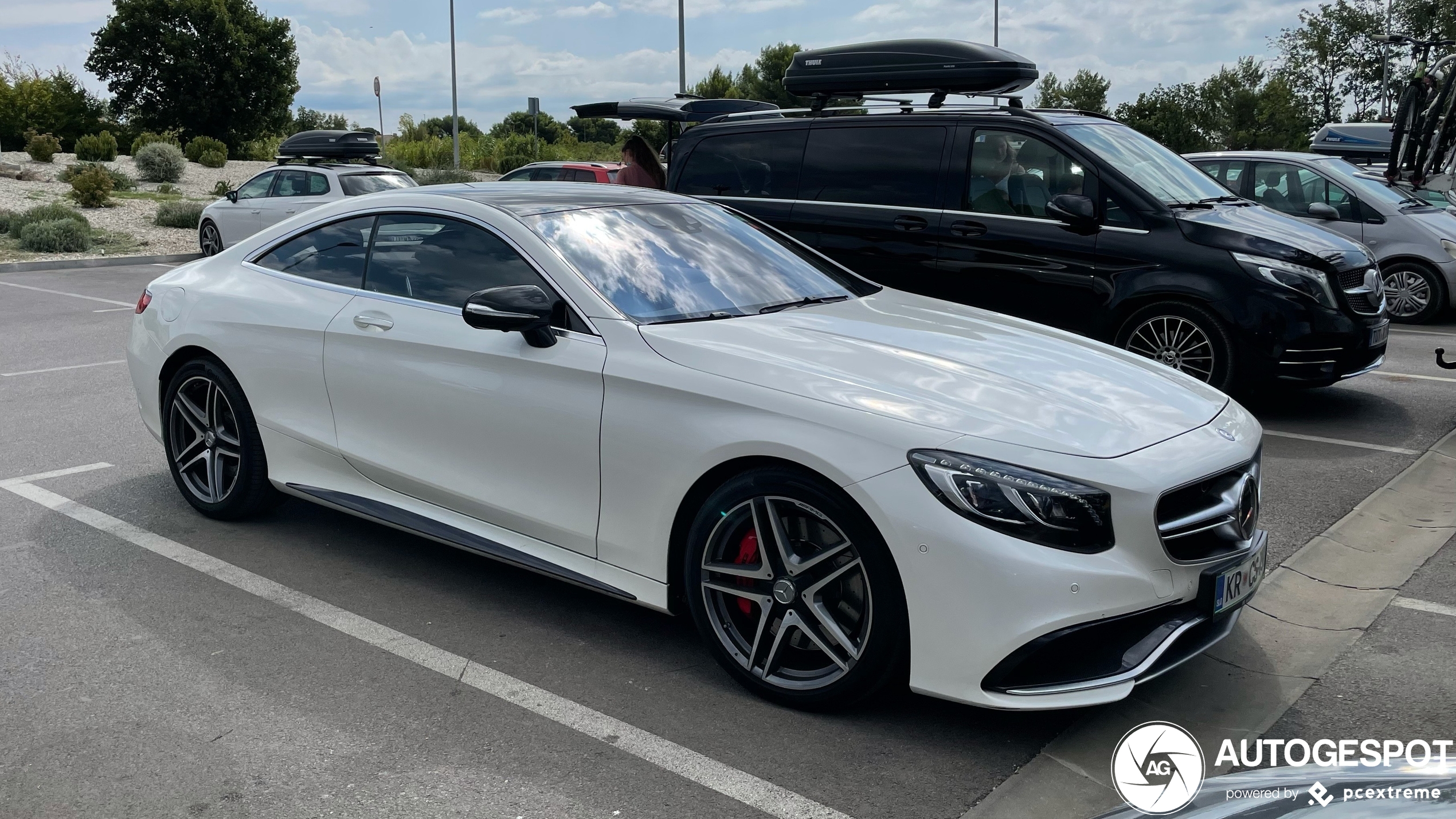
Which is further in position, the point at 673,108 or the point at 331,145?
the point at 331,145

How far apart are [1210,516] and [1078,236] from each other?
4.54m

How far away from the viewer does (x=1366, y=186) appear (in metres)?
12.0

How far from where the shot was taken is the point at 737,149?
8.80 meters

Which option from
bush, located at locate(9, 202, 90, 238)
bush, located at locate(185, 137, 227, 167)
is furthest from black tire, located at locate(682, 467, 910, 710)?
bush, located at locate(185, 137, 227, 167)

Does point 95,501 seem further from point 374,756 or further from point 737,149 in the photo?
point 737,149

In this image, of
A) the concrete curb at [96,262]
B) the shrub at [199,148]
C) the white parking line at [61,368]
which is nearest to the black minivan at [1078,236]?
the white parking line at [61,368]

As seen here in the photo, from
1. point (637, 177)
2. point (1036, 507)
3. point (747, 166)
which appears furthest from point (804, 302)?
point (637, 177)

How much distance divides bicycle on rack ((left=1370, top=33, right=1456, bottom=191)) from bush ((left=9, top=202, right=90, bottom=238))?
1989 centimetres

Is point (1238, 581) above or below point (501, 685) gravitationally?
above

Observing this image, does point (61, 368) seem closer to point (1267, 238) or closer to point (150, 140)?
point (1267, 238)

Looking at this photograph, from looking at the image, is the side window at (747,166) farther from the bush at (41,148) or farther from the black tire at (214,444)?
the bush at (41,148)

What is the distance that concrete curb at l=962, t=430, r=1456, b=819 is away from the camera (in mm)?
3113

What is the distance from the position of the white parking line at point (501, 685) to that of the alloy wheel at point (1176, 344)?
4.94 meters

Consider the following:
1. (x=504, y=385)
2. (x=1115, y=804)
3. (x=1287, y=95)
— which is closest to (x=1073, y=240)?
(x=504, y=385)
